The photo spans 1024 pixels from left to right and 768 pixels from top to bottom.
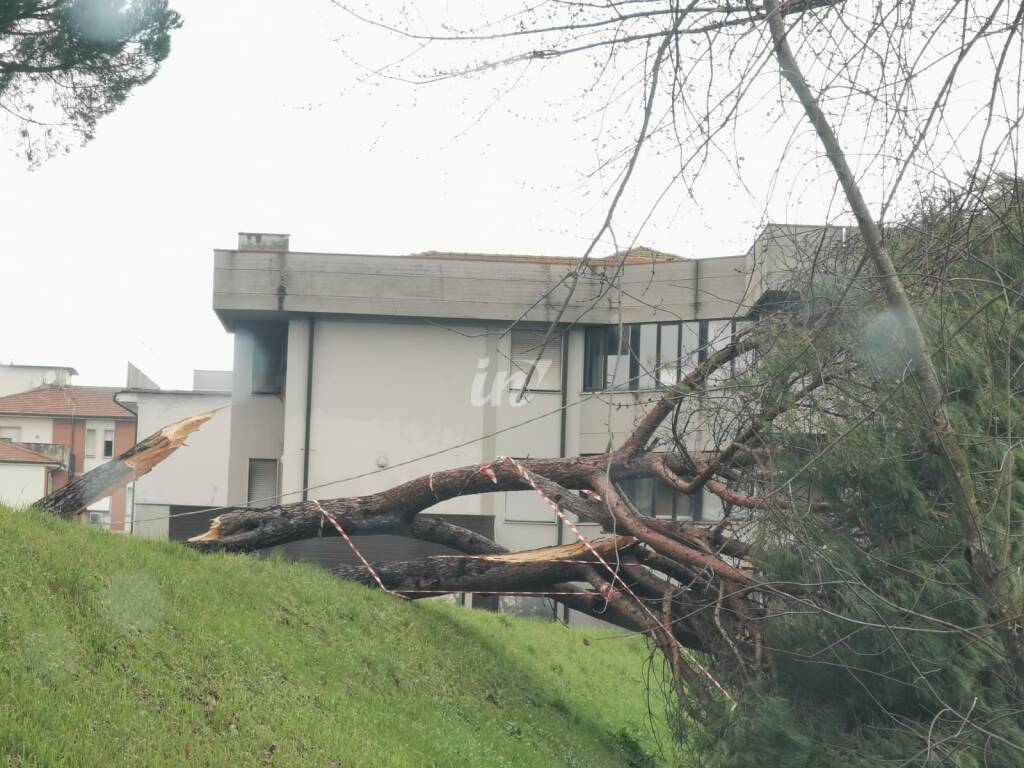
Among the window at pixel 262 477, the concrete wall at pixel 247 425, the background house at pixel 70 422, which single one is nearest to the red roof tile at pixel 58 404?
the background house at pixel 70 422

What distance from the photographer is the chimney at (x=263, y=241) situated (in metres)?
26.7

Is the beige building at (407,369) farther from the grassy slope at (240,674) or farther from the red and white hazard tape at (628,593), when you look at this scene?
the red and white hazard tape at (628,593)

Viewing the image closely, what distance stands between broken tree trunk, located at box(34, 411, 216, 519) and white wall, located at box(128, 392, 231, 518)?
52.1 ft

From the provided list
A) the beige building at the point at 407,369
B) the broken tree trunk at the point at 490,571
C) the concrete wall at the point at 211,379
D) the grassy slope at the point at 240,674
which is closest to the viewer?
the grassy slope at the point at 240,674

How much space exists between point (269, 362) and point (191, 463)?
Result: 3.01 m

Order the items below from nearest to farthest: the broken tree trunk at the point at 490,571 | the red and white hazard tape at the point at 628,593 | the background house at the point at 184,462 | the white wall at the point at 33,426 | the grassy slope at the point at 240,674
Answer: the grassy slope at the point at 240,674 → the red and white hazard tape at the point at 628,593 → the broken tree trunk at the point at 490,571 → the background house at the point at 184,462 → the white wall at the point at 33,426

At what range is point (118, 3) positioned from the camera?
15250 millimetres

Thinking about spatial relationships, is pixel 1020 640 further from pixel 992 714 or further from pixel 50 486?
pixel 50 486

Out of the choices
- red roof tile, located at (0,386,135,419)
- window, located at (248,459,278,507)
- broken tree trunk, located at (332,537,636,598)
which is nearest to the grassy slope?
broken tree trunk, located at (332,537,636,598)

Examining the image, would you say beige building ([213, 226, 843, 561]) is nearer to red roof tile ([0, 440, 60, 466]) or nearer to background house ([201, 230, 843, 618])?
background house ([201, 230, 843, 618])

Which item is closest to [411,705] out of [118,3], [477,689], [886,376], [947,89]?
[477,689]

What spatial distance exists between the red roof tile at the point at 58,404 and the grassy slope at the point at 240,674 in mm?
58542

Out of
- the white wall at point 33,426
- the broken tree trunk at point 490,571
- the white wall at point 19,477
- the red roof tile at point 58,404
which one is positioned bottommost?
the white wall at point 19,477

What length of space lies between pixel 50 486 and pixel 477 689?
152 ft
